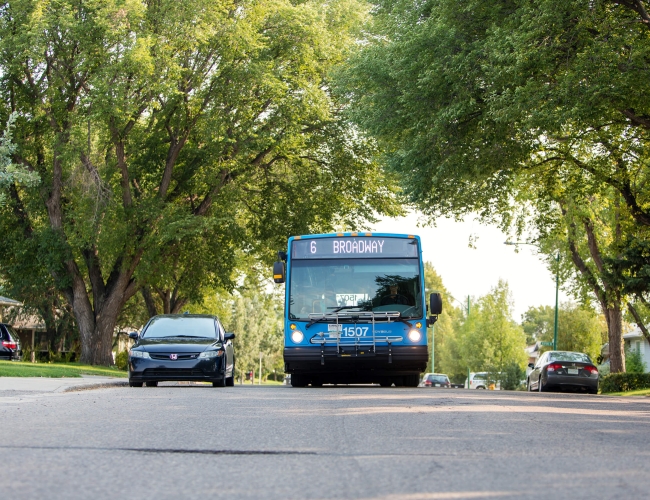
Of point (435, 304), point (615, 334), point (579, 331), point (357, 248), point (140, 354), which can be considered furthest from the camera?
point (579, 331)

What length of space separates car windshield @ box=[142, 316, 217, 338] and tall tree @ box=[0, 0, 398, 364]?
10187 millimetres

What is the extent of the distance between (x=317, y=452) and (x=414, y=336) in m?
12.2

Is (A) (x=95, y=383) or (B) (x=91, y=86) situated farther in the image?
(B) (x=91, y=86)

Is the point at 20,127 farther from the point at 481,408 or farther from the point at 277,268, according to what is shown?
the point at 481,408

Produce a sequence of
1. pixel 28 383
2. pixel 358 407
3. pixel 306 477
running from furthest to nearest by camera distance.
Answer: pixel 28 383 → pixel 358 407 → pixel 306 477

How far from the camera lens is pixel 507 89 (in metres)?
20.6

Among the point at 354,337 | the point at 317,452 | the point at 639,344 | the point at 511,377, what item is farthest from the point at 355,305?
the point at 639,344

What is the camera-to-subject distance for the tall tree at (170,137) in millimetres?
30062

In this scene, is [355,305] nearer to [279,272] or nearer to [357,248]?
[357,248]

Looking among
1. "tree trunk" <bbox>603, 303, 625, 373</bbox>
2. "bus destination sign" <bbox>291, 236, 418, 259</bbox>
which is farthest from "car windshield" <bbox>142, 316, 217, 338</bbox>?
"tree trunk" <bbox>603, 303, 625, 373</bbox>

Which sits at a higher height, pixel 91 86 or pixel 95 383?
pixel 91 86

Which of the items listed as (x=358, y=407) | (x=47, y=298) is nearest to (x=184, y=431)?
(x=358, y=407)

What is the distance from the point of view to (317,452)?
7809 mm

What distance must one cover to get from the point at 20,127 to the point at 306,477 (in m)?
29.3
